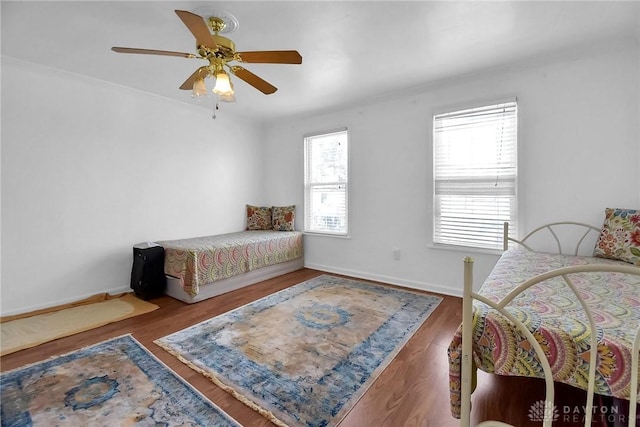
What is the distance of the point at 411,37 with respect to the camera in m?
2.22

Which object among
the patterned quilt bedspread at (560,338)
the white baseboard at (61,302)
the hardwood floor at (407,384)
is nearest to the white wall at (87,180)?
the white baseboard at (61,302)

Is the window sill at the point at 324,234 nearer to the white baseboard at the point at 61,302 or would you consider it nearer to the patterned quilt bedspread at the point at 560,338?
the white baseboard at the point at 61,302

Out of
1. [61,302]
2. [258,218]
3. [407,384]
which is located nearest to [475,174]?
[407,384]

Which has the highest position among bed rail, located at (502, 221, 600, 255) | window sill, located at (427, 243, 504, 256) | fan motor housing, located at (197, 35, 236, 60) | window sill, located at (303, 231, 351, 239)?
fan motor housing, located at (197, 35, 236, 60)

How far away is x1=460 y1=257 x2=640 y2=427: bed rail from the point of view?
2.62 ft

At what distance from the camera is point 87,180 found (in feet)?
10.1

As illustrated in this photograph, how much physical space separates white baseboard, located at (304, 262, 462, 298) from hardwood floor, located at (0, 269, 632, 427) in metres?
0.55

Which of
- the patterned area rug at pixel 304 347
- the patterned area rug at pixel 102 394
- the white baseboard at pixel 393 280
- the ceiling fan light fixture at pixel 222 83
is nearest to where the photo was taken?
the patterned area rug at pixel 102 394

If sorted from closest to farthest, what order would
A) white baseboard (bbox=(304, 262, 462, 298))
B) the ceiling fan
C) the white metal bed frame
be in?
the white metal bed frame → the ceiling fan → white baseboard (bbox=(304, 262, 462, 298))

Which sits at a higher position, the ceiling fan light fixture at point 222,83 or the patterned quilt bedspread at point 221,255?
the ceiling fan light fixture at point 222,83

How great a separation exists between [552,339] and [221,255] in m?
3.03

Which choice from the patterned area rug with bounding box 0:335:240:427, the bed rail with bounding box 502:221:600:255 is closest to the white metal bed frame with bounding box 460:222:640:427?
the patterned area rug with bounding box 0:335:240:427

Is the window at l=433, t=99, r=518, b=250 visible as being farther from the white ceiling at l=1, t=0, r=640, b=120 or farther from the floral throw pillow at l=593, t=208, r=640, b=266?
the floral throw pillow at l=593, t=208, r=640, b=266

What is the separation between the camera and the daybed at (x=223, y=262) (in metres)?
3.03
